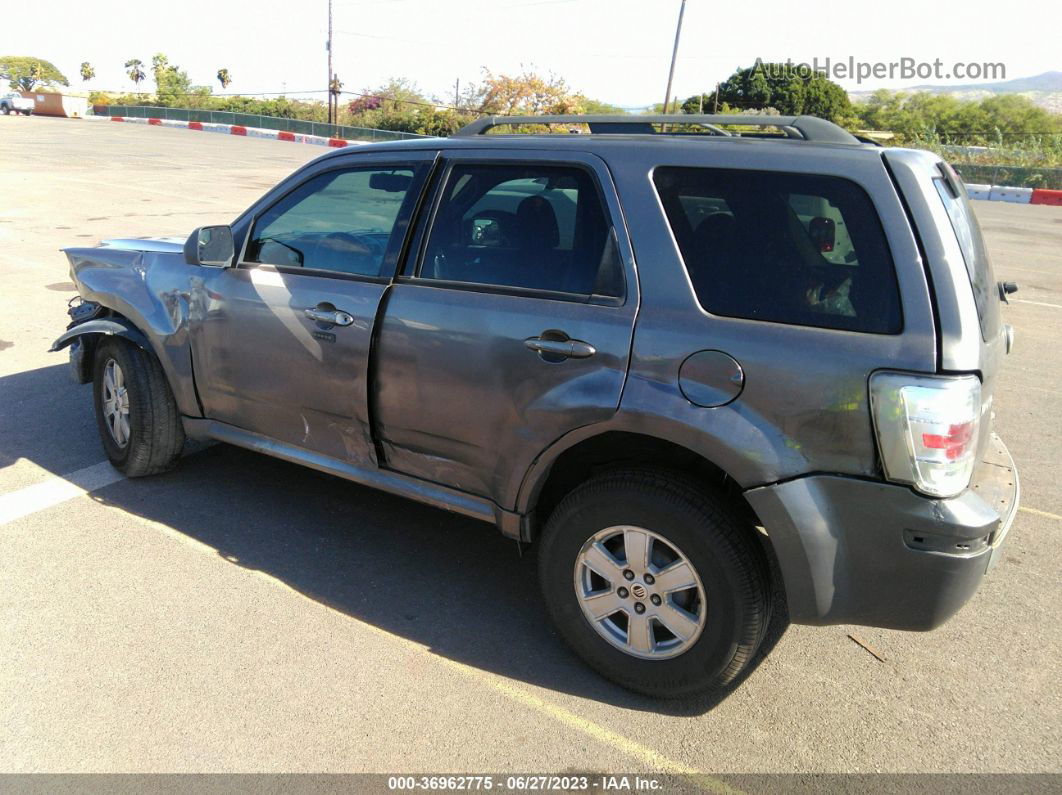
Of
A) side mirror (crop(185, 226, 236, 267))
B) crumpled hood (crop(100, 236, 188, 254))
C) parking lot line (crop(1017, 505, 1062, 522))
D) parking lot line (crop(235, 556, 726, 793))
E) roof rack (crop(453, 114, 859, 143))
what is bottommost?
parking lot line (crop(235, 556, 726, 793))

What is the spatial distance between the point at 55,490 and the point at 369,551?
1843 mm

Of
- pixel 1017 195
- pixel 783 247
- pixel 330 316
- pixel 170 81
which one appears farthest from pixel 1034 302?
pixel 170 81

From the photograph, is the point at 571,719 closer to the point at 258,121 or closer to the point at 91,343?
the point at 91,343

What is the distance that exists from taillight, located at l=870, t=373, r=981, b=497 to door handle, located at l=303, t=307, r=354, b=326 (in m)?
2.09

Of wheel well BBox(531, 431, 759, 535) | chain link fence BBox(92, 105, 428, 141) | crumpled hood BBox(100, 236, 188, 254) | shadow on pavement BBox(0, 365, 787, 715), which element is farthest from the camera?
chain link fence BBox(92, 105, 428, 141)

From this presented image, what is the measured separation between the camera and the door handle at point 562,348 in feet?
9.55

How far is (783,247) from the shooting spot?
2.73 m

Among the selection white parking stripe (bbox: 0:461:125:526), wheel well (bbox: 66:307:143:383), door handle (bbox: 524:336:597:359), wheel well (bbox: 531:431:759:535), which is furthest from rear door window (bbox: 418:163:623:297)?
white parking stripe (bbox: 0:461:125:526)

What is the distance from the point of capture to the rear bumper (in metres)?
2.48

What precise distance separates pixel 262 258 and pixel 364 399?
1.02 m

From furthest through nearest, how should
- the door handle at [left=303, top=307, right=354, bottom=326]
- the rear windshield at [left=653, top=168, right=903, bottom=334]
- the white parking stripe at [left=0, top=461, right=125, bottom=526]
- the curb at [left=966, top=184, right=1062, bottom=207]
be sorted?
the curb at [left=966, top=184, right=1062, bottom=207]
the white parking stripe at [left=0, top=461, right=125, bottom=526]
the door handle at [left=303, top=307, right=354, bottom=326]
the rear windshield at [left=653, top=168, right=903, bottom=334]

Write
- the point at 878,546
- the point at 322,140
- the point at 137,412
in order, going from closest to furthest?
the point at 878,546, the point at 137,412, the point at 322,140

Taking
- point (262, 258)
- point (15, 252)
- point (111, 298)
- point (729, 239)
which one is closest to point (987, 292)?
point (729, 239)

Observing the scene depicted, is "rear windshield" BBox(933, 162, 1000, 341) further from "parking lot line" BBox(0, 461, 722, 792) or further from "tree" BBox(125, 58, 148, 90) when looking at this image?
"tree" BBox(125, 58, 148, 90)
